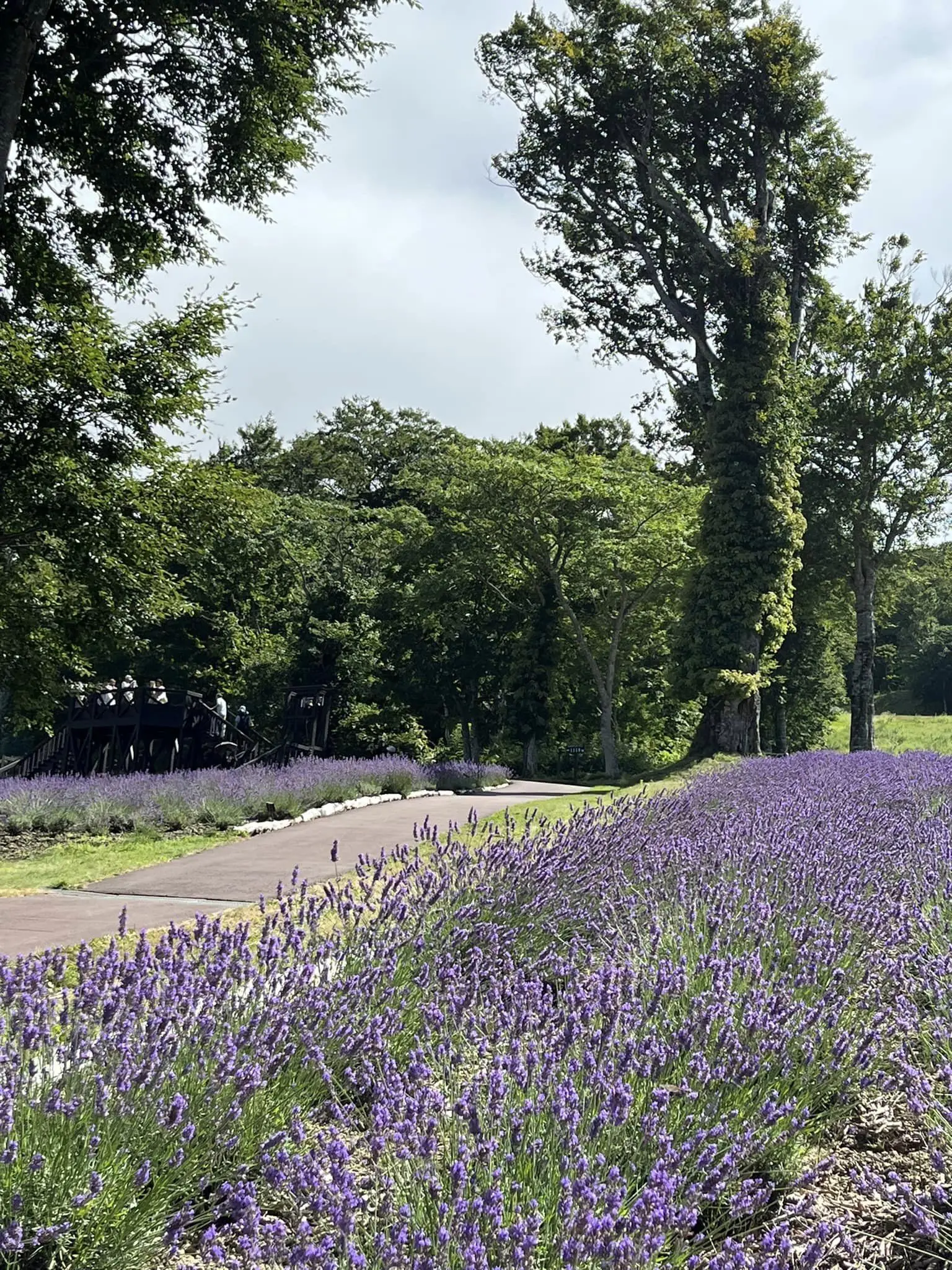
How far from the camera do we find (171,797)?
10.3 metres

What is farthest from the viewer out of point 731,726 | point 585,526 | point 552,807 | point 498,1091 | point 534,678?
point 534,678

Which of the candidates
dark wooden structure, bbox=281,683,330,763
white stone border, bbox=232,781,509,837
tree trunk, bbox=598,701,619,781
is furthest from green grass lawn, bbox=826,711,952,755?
white stone border, bbox=232,781,509,837

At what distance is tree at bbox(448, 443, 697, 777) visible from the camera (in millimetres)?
21141

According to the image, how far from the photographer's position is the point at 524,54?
20.8 m

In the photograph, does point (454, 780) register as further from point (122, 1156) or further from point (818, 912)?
point (122, 1156)

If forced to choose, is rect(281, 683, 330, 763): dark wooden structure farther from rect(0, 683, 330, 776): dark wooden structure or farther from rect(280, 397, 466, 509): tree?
rect(280, 397, 466, 509): tree

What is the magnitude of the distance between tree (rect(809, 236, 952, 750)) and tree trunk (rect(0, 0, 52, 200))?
18.6m

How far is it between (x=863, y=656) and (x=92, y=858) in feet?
65.7

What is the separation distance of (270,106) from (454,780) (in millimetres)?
9755

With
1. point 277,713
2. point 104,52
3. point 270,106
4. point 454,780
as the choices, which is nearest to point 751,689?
point 454,780

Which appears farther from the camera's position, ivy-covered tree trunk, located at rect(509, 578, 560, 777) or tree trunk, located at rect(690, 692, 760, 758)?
ivy-covered tree trunk, located at rect(509, 578, 560, 777)

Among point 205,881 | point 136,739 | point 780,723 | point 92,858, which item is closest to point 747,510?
point 780,723

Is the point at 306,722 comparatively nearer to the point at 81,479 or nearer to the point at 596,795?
the point at 596,795

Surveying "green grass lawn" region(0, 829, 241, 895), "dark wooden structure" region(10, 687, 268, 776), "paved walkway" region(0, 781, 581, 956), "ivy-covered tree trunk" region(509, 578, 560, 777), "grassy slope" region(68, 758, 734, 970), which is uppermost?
"ivy-covered tree trunk" region(509, 578, 560, 777)
